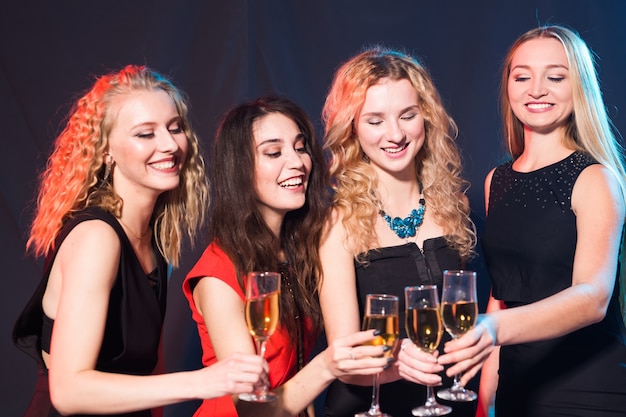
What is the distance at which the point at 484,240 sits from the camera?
3350mm

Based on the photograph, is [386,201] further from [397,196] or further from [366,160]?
[366,160]

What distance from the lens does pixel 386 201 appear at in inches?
124

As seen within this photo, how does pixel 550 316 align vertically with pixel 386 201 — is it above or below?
below


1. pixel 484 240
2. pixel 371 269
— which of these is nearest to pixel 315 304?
pixel 371 269

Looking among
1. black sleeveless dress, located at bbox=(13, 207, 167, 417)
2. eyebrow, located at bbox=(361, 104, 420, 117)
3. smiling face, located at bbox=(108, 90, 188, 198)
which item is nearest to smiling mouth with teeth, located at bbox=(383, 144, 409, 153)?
eyebrow, located at bbox=(361, 104, 420, 117)

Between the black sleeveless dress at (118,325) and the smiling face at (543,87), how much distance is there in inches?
63.0

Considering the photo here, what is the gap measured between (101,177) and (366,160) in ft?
3.30

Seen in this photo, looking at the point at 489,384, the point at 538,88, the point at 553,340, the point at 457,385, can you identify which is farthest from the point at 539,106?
the point at 457,385

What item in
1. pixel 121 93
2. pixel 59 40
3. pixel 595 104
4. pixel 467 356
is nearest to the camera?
pixel 467 356

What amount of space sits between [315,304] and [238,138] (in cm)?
68

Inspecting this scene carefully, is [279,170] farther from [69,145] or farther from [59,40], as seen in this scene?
[59,40]

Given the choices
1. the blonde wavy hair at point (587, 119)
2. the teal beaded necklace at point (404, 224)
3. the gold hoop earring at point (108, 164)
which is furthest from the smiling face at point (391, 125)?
the gold hoop earring at point (108, 164)

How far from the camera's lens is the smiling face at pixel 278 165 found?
9.91ft

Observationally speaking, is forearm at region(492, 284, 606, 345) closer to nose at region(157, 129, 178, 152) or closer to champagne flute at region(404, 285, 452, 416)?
champagne flute at region(404, 285, 452, 416)
